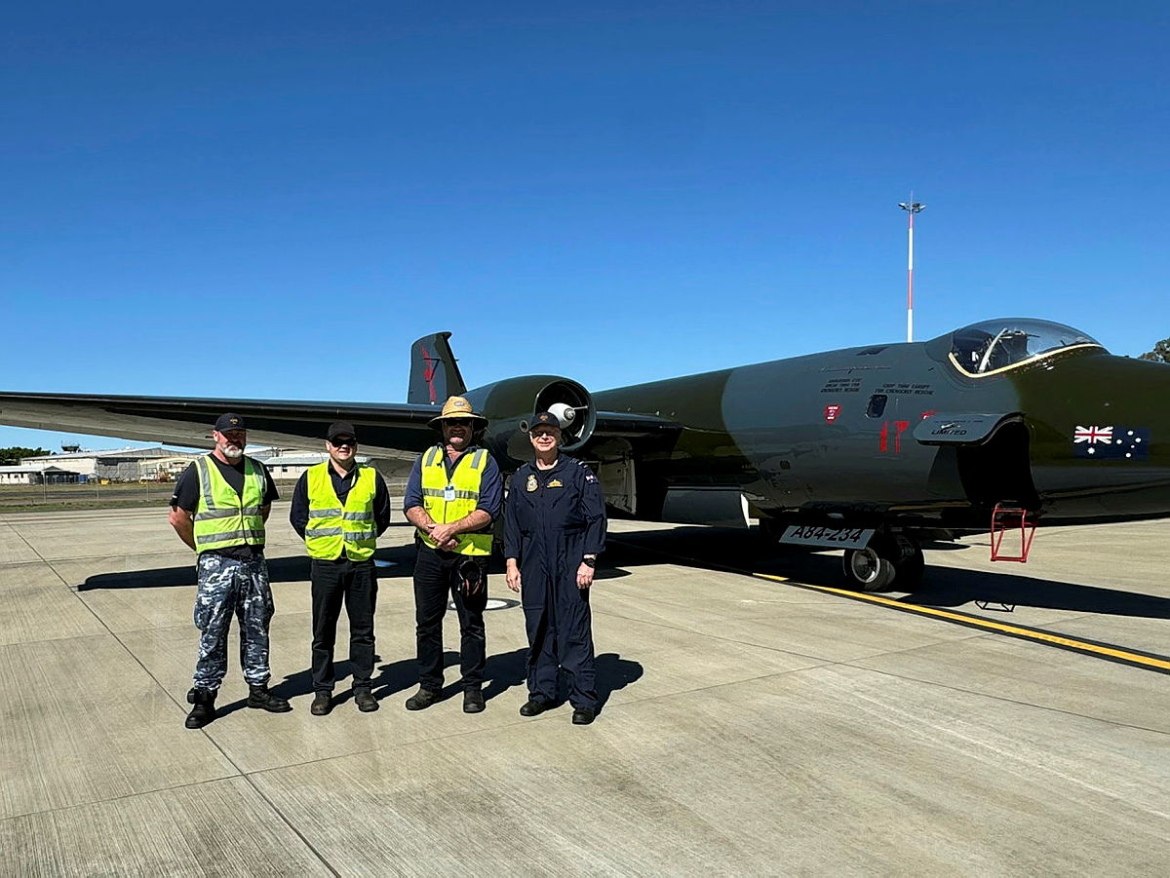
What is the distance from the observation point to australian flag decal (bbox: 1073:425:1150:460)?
24.3 feet

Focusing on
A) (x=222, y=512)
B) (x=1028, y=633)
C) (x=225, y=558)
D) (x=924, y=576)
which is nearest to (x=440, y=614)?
(x=225, y=558)

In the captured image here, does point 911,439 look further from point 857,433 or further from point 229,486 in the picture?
point 229,486

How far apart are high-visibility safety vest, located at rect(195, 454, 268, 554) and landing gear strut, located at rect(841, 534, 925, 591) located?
7116mm

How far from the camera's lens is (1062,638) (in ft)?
23.9

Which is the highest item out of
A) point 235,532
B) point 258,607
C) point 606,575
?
point 235,532

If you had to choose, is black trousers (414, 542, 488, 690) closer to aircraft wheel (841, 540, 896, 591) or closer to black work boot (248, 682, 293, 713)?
black work boot (248, 682, 293, 713)

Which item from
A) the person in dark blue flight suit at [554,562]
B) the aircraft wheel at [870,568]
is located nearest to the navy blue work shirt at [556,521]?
the person in dark blue flight suit at [554,562]

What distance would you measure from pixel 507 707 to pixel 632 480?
23.9 ft

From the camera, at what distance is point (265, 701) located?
17.2 ft

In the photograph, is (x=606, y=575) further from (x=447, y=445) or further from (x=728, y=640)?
(x=447, y=445)

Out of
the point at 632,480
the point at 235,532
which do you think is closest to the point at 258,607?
the point at 235,532

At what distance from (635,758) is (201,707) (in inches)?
105

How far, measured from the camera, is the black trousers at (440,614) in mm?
5312

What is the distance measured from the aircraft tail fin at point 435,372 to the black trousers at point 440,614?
40.0 ft
